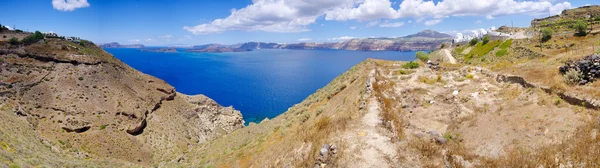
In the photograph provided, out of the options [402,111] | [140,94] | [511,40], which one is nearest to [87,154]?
[140,94]

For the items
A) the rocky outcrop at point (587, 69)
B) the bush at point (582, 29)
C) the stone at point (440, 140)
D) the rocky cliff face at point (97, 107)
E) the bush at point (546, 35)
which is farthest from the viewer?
the bush at point (546, 35)

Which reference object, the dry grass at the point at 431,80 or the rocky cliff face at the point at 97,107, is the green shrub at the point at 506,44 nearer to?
the dry grass at the point at 431,80

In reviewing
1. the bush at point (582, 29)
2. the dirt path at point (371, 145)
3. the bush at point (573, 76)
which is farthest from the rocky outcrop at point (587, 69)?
the bush at point (582, 29)

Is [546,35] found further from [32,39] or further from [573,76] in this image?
[32,39]

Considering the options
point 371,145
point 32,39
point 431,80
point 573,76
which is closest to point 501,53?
point 431,80

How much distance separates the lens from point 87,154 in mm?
34531

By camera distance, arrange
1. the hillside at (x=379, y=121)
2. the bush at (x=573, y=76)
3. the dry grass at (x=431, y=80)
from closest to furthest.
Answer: the hillside at (x=379, y=121) < the bush at (x=573, y=76) < the dry grass at (x=431, y=80)

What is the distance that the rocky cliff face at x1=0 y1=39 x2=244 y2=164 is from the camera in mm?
37844

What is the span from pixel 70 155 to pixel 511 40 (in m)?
69.2

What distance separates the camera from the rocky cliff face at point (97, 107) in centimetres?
3784

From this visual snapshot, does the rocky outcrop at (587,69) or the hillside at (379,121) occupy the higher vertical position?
the rocky outcrop at (587,69)

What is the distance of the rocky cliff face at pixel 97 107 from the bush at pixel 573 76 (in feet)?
130

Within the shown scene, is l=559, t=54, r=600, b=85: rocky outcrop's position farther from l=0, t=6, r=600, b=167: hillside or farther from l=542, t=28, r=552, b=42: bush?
l=542, t=28, r=552, b=42: bush

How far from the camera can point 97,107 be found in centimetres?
4484
